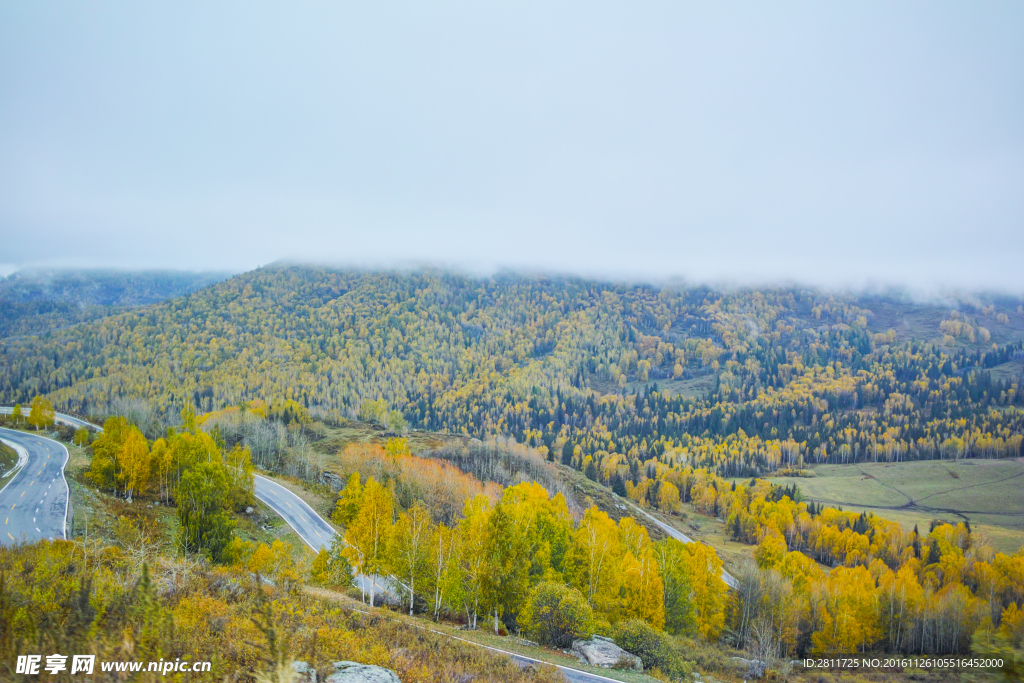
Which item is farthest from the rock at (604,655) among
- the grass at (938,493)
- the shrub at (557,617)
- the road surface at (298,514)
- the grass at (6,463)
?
the grass at (938,493)

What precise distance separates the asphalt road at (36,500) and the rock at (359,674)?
27084 millimetres

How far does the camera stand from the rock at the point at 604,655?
25438mm

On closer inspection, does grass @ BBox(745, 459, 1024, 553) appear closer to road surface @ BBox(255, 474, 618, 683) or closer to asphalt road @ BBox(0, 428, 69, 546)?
road surface @ BBox(255, 474, 618, 683)

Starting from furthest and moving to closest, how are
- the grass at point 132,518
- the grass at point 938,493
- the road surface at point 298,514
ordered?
the grass at point 938,493 → the road surface at point 298,514 → the grass at point 132,518

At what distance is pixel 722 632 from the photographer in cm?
5816

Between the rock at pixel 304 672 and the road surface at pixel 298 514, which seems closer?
the rock at pixel 304 672

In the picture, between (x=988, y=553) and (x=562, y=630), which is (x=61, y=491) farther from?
(x=988, y=553)

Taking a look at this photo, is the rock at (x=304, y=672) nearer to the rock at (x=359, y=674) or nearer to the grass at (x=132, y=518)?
the rock at (x=359, y=674)

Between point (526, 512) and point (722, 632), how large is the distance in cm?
3972

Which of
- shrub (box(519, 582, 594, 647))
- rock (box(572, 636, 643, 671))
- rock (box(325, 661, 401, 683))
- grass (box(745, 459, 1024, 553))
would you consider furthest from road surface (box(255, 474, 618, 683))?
grass (box(745, 459, 1024, 553))

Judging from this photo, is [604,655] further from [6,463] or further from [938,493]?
[938,493]

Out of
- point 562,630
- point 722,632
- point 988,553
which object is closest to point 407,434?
point 722,632

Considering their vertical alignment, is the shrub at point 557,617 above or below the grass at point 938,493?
Result: above

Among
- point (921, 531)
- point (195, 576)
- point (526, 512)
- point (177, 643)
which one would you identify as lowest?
point (921, 531)
